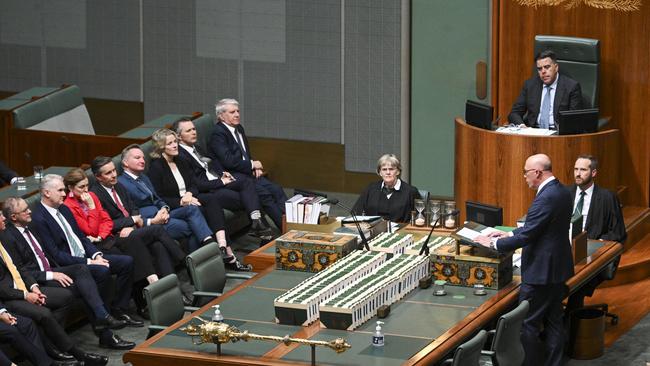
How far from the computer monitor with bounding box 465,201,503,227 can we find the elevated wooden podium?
1384 millimetres

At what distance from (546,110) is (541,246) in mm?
2773

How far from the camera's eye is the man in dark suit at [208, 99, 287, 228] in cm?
1150

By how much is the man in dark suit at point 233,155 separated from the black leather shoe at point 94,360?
2878mm

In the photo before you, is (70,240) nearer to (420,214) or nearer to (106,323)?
(106,323)

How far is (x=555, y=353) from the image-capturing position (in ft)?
28.1

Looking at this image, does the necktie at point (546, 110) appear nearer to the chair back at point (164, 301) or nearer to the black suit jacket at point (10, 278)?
the chair back at point (164, 301)

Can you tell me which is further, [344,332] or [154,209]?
[154,209]

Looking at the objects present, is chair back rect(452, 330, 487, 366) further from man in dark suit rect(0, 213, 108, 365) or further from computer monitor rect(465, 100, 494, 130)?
computer monitor rect(465, 100, 494, 130)

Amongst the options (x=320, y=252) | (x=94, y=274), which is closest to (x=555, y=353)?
(x=320, y=252)

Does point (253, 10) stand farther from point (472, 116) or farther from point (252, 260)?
point (252, 260)

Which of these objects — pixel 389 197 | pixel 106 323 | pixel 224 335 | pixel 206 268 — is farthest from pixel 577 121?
pixel 224 335

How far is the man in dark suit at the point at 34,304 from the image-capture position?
28.5ft

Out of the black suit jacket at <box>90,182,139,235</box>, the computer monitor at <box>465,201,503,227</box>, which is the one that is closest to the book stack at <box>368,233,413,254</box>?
the computer monitor at <box>465,201,503,227</box>

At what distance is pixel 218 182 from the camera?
444 inches
